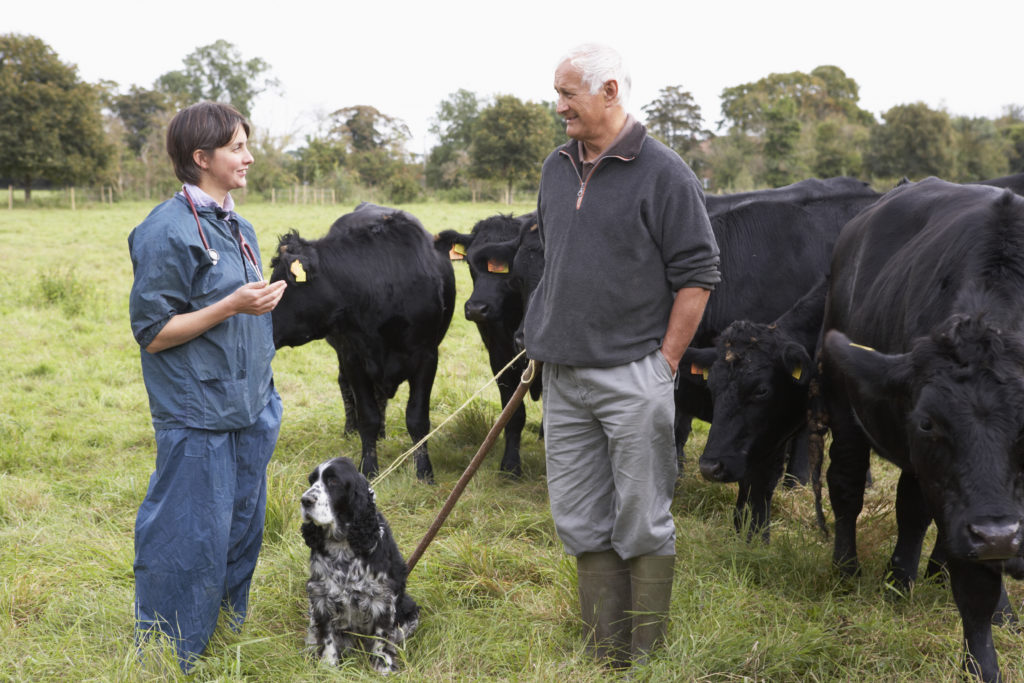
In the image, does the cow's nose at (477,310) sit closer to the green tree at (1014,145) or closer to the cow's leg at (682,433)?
the cow's leg at (682,433)

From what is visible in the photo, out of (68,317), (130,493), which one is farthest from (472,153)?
(130,493)

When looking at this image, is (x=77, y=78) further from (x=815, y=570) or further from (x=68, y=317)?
(x=815, y=570)

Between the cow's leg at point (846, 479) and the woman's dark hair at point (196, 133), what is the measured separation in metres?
3.11

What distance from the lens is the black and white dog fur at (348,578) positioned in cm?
328

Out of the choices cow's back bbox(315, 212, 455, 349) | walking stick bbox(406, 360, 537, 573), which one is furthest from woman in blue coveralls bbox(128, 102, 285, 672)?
cow's back bbox(315, 212, 455, 349)

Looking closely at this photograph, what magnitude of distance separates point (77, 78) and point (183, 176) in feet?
147

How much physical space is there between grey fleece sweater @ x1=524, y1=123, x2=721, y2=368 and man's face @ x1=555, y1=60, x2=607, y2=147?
10 centimetres

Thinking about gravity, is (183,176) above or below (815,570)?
above

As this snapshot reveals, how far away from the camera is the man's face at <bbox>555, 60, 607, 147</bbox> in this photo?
2.81 m

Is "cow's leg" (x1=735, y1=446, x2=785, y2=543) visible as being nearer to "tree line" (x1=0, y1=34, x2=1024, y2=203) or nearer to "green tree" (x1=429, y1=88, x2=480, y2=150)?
"tree line" (x1=0, y1=34, x2=1024, y2=203)

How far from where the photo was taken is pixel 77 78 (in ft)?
135

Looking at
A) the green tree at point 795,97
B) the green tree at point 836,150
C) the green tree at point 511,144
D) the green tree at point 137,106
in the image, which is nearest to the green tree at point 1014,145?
the green tree at point 836,150

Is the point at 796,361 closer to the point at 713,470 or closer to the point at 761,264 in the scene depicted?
the point at 713,470

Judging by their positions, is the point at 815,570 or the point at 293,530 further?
the point at 293,530
